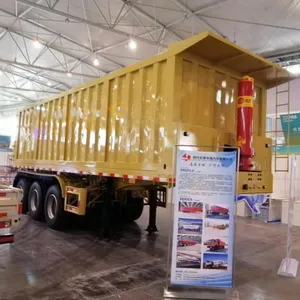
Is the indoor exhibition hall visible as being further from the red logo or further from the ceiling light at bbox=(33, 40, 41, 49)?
the ceiling light at bbox=(33, 40, 41, 49)

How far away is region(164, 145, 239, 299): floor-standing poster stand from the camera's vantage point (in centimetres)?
407

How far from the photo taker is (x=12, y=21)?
40.4 ft

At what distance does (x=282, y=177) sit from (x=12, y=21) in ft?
39.7

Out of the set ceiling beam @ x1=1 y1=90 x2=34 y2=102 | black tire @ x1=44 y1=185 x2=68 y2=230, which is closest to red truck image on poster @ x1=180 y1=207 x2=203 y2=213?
black tire @ x1=44 y1=185 x2=68 y2=230

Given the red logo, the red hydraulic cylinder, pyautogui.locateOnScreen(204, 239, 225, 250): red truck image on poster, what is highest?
the red hydraulic cylinder

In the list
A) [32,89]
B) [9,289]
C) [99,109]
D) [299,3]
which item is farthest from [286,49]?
[32,89]

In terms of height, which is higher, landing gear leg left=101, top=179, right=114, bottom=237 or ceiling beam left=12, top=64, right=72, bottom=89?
ceiling beam left=12, top=64, right=72, bottom=89

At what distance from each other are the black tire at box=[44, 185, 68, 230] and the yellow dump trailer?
2cm

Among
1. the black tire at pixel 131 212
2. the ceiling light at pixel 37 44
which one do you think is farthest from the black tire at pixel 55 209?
the ceiling light at pixel 37 44

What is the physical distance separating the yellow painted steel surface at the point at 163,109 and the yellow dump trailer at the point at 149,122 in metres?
0.02

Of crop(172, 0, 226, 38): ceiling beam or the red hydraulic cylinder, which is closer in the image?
the red hydraulic cylinder

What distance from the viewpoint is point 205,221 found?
409 cm

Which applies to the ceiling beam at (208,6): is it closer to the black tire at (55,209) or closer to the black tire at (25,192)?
the black tire at (55,209)

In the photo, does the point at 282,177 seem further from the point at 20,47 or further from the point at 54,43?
the point at 20,47
